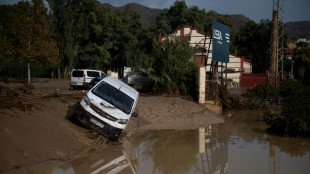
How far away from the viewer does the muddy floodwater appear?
824 cm

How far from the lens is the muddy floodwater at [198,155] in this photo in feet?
27.0

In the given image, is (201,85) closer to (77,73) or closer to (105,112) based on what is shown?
(105,112)

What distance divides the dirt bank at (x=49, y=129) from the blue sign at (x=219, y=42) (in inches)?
307

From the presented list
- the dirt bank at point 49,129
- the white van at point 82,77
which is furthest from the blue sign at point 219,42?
the white van at point 82,77

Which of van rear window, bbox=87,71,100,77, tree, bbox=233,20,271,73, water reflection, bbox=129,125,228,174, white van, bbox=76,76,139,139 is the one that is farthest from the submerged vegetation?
tree, bbox=233,20,271,73

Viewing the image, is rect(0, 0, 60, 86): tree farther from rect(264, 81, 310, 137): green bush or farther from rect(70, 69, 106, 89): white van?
rect(264, 81, 310, 137): green bush

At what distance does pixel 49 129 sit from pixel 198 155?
4669mm

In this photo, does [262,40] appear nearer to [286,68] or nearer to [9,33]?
[286,68]

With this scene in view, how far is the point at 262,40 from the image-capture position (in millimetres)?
60500

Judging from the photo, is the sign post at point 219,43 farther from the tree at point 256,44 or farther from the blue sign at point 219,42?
the tree at point 256,44

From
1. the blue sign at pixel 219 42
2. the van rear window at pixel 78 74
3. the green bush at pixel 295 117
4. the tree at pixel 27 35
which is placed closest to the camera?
the green bush at pixel 295 117

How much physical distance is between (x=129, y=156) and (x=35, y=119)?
3.37 meters

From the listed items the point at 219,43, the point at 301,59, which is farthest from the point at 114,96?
the point at 301,59

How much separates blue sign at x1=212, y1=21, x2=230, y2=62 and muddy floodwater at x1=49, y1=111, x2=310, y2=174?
981 centimetres
